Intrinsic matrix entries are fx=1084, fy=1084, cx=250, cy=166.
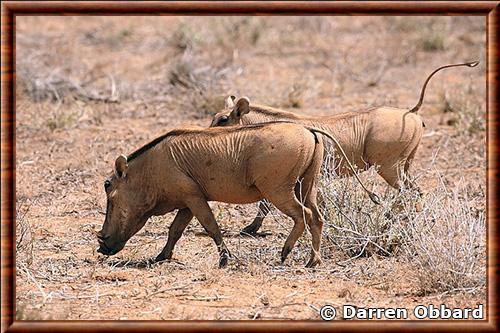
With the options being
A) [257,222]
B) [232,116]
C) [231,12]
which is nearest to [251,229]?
[257,222]

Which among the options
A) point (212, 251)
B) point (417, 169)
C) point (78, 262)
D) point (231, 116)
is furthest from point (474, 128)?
point (78, 262)

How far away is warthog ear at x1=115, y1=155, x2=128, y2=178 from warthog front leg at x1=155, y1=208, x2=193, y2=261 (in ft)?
1.72

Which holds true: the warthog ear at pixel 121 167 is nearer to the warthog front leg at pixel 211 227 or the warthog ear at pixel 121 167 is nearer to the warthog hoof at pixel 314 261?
the warthog front leg at pixel 211 227

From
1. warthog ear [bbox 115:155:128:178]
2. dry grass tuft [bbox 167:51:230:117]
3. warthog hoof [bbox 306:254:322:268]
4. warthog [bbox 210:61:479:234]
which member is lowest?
warthog hoof [bbox 306:254:322:268]

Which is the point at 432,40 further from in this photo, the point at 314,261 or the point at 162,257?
the point at 162,257

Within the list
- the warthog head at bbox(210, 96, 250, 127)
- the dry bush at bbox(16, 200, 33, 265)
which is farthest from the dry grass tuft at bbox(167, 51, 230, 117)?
the dry bush at bbox(16, 200, 33, 265)

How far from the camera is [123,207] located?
8312mm

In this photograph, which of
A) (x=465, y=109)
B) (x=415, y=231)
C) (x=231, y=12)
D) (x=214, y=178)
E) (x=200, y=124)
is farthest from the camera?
(x=465, y=109)

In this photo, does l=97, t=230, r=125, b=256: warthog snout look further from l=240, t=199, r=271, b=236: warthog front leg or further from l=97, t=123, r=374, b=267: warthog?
l=240, t=199, r=271, b=236: warthog front leg

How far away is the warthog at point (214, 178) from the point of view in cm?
789

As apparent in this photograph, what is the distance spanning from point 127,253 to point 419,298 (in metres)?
2.53

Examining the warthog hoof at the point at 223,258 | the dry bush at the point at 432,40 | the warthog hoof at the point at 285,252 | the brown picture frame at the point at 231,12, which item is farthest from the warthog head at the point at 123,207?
the dry bush at the point at 432,40

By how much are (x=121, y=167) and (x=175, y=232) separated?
2.12 ft

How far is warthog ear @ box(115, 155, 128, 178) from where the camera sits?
823cm
